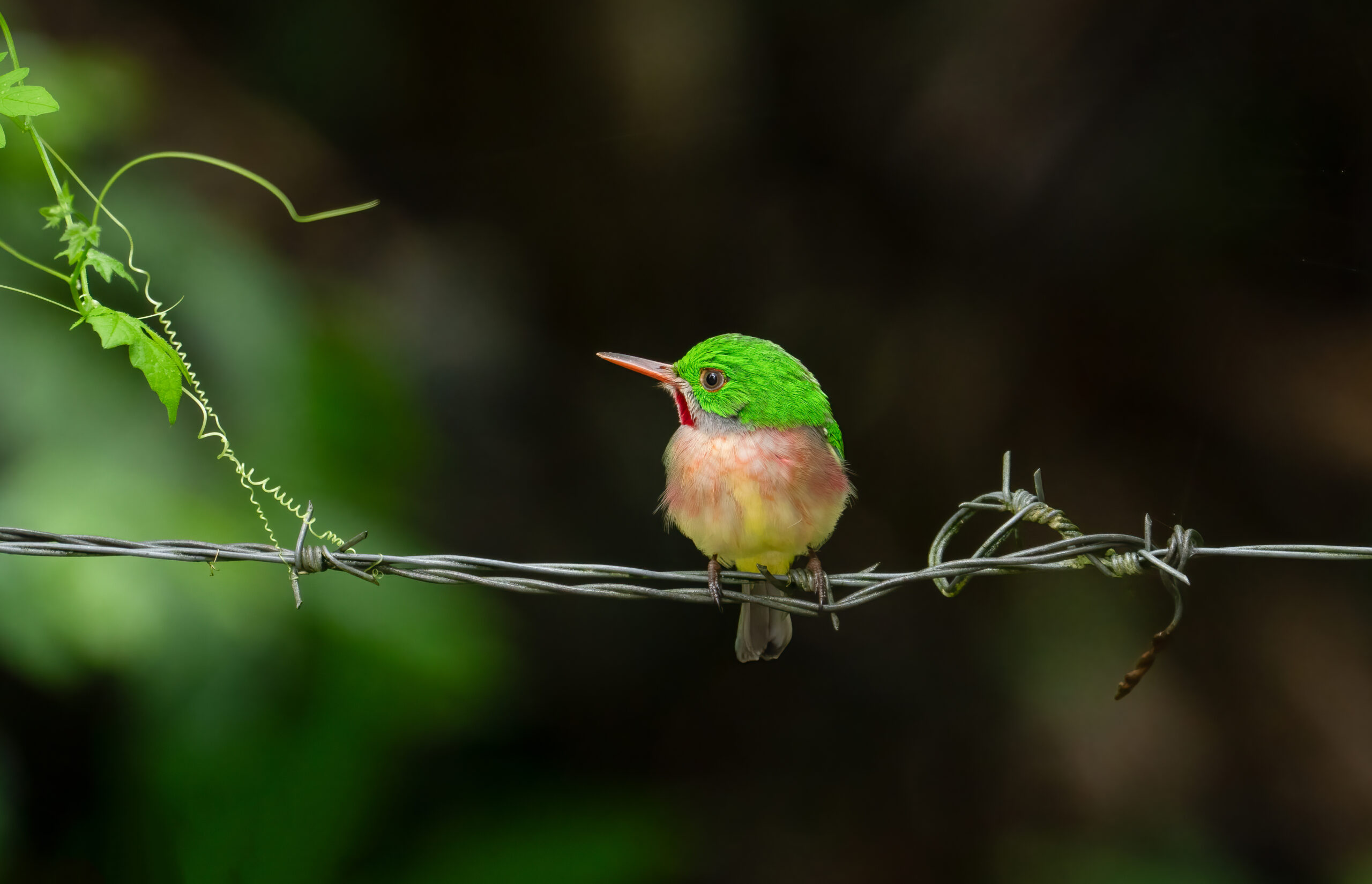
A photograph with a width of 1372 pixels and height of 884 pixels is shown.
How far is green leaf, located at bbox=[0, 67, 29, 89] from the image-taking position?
1466 mm

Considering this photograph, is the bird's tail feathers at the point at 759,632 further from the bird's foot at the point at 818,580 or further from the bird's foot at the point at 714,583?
the bird's foot at the point at 714,583

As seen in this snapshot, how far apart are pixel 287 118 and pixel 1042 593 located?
3738mm

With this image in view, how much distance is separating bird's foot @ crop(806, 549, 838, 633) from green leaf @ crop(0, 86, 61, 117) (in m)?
1.45

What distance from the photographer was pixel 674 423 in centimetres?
434

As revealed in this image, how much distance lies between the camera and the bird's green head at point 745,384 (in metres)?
2.00

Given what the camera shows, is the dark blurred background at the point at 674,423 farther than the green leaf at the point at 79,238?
Yes

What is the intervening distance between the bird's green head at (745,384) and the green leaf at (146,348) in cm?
77

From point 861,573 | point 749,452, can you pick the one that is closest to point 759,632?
point 749,452

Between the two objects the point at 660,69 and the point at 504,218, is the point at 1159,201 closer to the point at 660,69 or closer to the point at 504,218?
the point at 660,69

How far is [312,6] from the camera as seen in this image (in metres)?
4.27

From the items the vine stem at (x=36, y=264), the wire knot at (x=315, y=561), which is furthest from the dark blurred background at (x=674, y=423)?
the wire knot at (x=315, y=561)

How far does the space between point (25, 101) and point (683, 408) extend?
125 cm

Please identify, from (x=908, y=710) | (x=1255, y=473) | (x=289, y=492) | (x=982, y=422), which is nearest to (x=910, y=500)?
(x=982, y=422)

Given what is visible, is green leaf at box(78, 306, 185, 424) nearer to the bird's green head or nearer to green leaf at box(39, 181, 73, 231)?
green leaf at box(39, 181, 73, 231)
